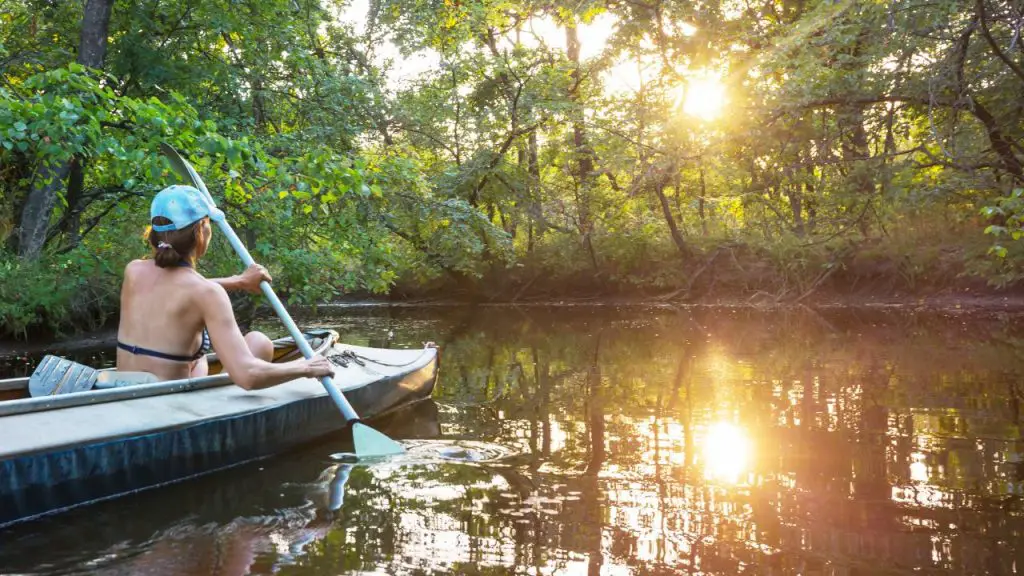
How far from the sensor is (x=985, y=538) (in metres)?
2.98

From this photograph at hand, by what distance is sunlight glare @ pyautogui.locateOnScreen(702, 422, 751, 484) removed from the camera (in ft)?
12.8

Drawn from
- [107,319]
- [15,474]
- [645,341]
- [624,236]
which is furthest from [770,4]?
[15,474]

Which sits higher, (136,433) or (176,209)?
(176,209)

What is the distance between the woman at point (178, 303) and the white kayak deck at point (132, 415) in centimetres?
26

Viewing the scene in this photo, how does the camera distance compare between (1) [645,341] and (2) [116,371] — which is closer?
(2) [116,371]

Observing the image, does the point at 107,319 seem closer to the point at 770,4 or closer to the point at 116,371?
the point at 116,371

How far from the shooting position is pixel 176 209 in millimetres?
3738

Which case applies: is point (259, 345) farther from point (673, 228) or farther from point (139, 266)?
point (673, 228)

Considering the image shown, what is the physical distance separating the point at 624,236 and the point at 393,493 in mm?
14843

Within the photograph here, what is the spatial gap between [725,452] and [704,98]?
9.32 metres

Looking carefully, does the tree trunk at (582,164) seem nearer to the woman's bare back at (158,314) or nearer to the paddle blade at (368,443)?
Answer: the paddle blade at (368,443)

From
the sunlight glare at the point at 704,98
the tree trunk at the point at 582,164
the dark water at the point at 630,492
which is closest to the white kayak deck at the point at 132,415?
the dark water at the point at 630,492

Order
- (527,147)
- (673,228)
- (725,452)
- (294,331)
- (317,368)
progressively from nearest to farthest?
(317,368) → (725,452) → (294,331) → (673,228) → (527,147)

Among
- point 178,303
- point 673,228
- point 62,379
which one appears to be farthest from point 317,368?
point 673,228
